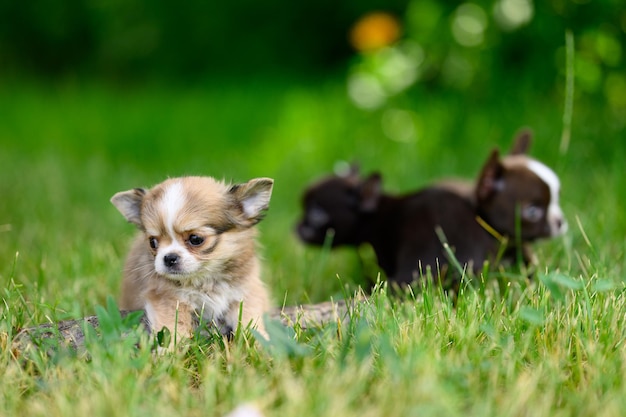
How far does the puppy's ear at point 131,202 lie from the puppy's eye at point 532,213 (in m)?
2.01

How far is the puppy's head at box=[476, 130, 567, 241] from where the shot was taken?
4.27 m

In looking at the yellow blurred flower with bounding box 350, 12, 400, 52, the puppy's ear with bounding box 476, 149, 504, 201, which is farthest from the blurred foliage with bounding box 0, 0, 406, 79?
the puppy's ear with bounding box 476, 149, 504, 201

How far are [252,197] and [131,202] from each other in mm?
498

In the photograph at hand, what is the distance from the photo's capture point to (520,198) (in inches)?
169

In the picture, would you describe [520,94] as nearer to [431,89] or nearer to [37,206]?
[431,89]

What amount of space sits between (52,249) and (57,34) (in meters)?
7.29

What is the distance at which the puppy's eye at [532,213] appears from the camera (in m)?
4.29

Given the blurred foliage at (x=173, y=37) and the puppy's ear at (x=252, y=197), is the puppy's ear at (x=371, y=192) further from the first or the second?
the blurred foliage at (x=173, y=37)

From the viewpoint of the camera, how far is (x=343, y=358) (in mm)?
2721

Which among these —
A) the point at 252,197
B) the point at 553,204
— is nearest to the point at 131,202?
the point at 252,197

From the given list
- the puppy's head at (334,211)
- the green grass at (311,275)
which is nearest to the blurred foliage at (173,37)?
the green grass at (311,275)

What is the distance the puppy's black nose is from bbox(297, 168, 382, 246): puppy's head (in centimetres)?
168

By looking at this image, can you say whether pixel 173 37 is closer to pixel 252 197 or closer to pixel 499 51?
pixel 499 51

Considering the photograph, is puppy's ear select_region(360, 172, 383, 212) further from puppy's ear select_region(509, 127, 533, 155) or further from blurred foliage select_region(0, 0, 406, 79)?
blurred foliage select_region(0, 0, 406, 79)
